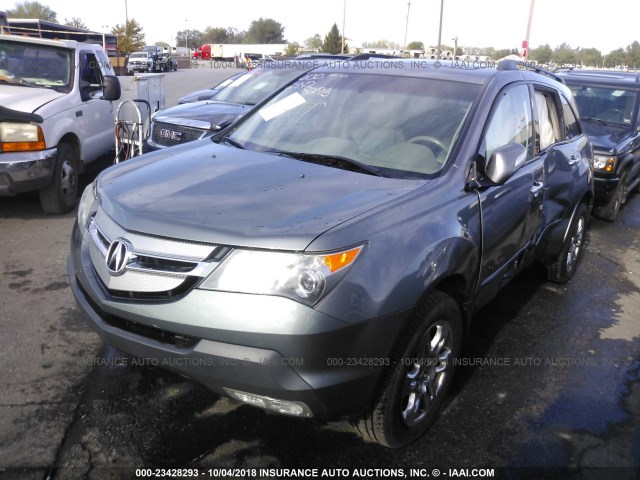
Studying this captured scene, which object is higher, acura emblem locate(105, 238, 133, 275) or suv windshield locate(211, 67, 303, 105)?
suv windshield locate(211, 67, 303, 105)

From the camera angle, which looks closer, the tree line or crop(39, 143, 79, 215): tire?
crop(39, 143, 79, 215): tire

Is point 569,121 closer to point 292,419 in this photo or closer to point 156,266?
point 292,419

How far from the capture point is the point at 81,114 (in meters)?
6.84

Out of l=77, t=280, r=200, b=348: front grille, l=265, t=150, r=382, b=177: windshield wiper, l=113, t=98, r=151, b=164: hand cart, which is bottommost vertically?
l=77, t=280, r=200, b=348: front grille

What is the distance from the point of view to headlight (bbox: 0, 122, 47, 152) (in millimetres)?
5645

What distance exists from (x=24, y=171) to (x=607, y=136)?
7.15 metres

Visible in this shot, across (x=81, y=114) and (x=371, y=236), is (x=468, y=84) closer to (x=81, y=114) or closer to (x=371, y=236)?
(x=371, y=236)

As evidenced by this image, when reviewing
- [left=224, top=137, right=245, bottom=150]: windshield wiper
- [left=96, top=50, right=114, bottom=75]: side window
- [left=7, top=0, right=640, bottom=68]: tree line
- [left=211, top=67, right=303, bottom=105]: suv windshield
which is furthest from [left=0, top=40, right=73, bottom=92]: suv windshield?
[left=7, top=0, right=640, bottom=68]: tree line

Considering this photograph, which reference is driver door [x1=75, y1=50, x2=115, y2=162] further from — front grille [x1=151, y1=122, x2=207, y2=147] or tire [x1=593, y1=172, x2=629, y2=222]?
tire [x1=593, y1=172, x2=629, y2=222]

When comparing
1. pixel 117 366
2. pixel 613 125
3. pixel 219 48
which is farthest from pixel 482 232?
pixel 219 48

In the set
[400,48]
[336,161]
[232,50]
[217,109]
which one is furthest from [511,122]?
[232,50]

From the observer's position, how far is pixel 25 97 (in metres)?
6.16

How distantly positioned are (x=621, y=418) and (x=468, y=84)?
2.13 m

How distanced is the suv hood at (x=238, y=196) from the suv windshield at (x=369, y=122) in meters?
0.23
